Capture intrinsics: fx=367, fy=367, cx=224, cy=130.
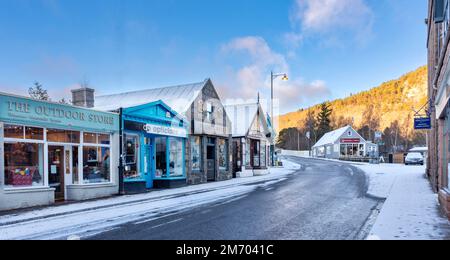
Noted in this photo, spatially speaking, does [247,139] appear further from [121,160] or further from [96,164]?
[96,164]

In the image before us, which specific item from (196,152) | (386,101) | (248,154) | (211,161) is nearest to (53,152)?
(196,152)

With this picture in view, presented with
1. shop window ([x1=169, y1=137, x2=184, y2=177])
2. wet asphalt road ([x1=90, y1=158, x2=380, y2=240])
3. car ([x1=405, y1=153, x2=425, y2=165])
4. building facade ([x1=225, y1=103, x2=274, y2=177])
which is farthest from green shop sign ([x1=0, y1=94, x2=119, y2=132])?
car ([x1=405, y1=153, x2=425, y2=165])

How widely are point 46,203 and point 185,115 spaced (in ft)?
32.0

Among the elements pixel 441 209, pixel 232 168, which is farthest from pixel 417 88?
pixel 441 209

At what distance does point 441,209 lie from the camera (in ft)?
33.7

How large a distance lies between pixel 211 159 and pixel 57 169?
1111cm

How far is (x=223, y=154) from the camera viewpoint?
25516 millimetres

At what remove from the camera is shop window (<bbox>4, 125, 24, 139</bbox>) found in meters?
12.0

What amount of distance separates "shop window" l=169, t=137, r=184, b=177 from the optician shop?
4.01m

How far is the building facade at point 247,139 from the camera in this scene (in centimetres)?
2836

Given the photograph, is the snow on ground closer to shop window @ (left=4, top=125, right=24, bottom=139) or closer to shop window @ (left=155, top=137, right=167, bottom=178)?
shop window @ (left=4, top=125, right=24, bottom=139)

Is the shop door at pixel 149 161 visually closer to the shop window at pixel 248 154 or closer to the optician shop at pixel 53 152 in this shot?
the optician shop at pixel 53 152

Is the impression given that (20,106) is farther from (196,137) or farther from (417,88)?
(417,88)

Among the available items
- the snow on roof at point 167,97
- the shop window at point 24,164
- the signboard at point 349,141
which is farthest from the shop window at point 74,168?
the signboard at point 349,141
